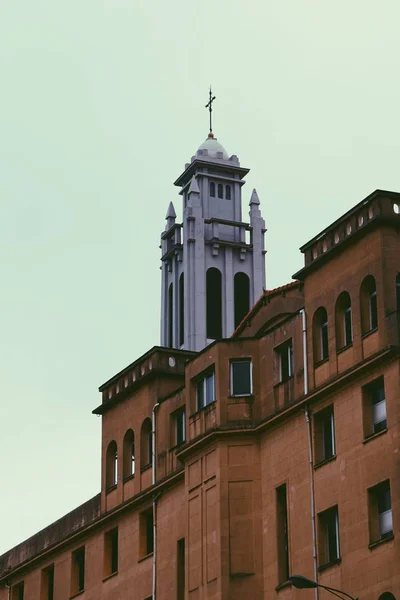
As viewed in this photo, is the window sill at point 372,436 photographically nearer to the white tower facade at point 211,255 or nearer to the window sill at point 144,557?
the window sill at point 144,557

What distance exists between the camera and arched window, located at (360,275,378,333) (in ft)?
168

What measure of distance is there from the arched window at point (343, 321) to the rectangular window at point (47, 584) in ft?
86.6

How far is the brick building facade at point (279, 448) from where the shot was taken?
163 feet

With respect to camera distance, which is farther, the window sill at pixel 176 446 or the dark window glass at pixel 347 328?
the window sill at pixel 176 446

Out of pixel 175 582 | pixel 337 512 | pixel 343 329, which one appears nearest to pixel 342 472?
pixel 337 512

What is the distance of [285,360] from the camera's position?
56.3 meters

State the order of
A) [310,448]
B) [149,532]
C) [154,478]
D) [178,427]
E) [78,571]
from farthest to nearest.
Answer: [78,571], [149,532], [154,478], [178,427], [310,448]

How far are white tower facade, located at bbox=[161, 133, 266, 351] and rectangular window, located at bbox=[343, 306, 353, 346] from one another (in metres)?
78.7

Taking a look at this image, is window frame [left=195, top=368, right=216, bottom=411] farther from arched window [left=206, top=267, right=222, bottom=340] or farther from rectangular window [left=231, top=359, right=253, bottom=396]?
arched window [left=206, top=267, right=222, bottom=340]

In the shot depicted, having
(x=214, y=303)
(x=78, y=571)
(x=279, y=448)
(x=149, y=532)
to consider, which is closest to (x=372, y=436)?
(x=279, y=448)

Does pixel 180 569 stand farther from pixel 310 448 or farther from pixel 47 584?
pixel 47 584

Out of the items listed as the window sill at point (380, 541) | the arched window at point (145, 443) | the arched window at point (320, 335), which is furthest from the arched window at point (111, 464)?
the window sill at point (380, 541)

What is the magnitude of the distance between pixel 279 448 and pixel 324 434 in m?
2.57

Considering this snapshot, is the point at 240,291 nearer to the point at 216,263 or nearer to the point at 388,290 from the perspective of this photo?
the point at 216,263
